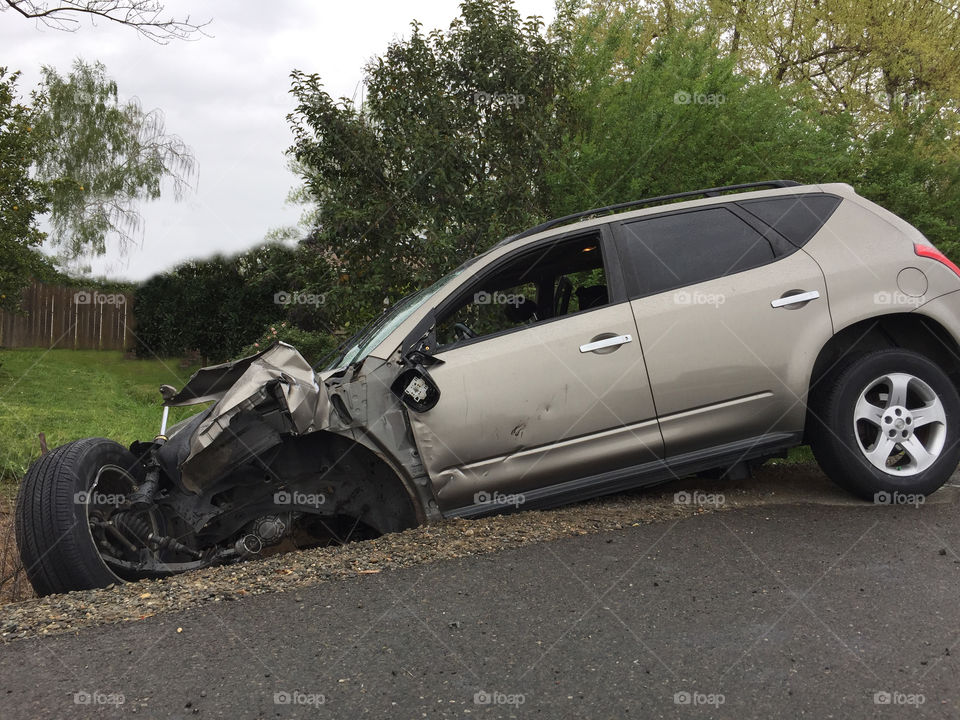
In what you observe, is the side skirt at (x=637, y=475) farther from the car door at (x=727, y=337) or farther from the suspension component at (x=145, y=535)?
the suspension component at (x=145, y=535)

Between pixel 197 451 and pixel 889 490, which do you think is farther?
pixel 889 490

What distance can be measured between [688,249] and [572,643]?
272 centimetres

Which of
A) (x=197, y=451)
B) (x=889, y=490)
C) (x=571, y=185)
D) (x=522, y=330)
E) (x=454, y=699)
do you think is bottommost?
(x=454, y=699)

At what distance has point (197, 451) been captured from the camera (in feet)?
14.1

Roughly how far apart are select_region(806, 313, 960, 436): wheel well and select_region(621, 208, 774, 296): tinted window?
0.70 meters

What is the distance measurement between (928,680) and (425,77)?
27.8ft

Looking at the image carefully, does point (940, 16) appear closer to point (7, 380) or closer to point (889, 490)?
point (889, 490)

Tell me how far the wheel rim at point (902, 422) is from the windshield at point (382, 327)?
260cm

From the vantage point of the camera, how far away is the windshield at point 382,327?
16.6 ft

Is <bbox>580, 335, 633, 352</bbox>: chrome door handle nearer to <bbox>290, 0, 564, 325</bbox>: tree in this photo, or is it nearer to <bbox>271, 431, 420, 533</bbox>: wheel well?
<bbox>271, 431, 420, 533</bbox>: wheel well

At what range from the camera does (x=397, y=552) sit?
446 cm

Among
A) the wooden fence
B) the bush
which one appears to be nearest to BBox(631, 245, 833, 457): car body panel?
the bush

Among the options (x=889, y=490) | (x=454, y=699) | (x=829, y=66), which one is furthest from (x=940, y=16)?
(x=454, y=699)

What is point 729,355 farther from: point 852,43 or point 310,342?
point 852,43
